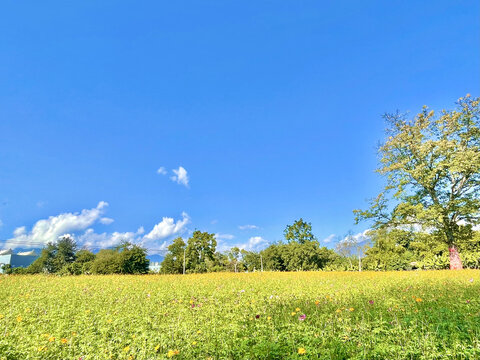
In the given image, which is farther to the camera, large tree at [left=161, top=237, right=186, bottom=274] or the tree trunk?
large tree at [left=161, top=237, right=186, bottom=274]

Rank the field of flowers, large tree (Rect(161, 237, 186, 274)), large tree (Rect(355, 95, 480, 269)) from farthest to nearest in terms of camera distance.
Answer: large tree (Rect(161, 237, 186, 274)), large tree (Rect(355, 95, 480, 269)), the field of flowers

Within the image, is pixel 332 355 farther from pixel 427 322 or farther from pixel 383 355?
pixel 427 322

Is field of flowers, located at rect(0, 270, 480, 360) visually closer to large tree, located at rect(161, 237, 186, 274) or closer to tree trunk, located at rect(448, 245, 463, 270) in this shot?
tree trunk, located at rect(448, 245, 463, 270)

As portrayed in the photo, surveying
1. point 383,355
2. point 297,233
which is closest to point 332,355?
point 383,355

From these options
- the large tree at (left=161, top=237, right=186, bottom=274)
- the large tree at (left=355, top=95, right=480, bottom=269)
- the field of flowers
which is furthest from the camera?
the large tree at (left=161, top=237, right=186, bottom=274)

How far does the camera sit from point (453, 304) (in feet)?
15.9

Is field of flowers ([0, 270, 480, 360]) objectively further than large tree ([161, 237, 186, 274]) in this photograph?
No

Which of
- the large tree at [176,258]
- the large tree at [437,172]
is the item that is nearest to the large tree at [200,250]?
the large tree at [176,258]

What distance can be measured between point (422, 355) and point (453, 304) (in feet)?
9.83

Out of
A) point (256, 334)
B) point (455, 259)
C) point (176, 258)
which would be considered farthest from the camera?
point (176, 258)

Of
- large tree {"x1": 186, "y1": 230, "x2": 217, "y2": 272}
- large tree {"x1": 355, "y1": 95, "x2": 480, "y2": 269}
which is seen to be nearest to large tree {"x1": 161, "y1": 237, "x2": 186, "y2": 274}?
large tree {"x1": 186, "y1": 230, "x2": 217, "y2": 272}

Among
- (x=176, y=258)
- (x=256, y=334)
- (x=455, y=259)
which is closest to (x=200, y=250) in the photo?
(x=176, y=258)

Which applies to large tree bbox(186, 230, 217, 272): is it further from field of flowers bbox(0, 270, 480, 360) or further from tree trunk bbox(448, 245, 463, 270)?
field of flowers bbox(0, 270, 480, 360)

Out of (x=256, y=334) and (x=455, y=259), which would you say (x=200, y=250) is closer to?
(x=455, y=259)
